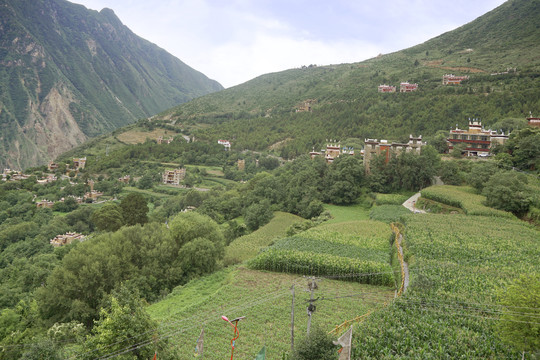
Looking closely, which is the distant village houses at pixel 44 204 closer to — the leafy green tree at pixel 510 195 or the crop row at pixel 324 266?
the crop row at pixel 324 266

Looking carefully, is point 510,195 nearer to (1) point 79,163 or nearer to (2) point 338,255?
(2) point 338,255

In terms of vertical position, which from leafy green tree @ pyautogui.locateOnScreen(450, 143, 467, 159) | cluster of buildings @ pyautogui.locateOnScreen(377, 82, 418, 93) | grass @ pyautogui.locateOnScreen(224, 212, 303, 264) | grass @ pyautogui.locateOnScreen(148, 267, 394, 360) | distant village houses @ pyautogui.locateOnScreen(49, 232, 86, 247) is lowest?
distant village houses @ pyautogui.locateOnScreen(49, 232, 86, 247)

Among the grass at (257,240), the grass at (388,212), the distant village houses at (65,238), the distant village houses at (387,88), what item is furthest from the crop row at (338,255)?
the distant village houses at (387,88)

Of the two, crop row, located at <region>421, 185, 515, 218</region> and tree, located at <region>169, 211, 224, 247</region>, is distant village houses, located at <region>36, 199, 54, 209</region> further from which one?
crop row, located at <region>421, 185, 515, 218</region>

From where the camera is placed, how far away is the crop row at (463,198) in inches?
1160

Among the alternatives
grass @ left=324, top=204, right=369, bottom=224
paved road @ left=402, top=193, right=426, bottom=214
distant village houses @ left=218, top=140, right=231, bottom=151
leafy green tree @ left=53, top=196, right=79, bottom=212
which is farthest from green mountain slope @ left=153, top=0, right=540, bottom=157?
leafy green tree @ left=53, top=196, right=79, bottom=212

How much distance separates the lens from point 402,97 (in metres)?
81.1

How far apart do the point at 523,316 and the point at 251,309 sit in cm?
1251

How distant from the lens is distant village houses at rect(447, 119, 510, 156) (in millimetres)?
45344

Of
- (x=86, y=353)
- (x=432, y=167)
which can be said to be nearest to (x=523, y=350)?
(x=86, y=353)

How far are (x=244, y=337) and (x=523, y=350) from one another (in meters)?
10.8

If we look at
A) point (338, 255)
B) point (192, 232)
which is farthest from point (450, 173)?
point (192, 232)

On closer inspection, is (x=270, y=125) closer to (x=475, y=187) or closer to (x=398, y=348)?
(x=475, y=187)

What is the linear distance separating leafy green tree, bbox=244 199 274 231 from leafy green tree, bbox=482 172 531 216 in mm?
25409
